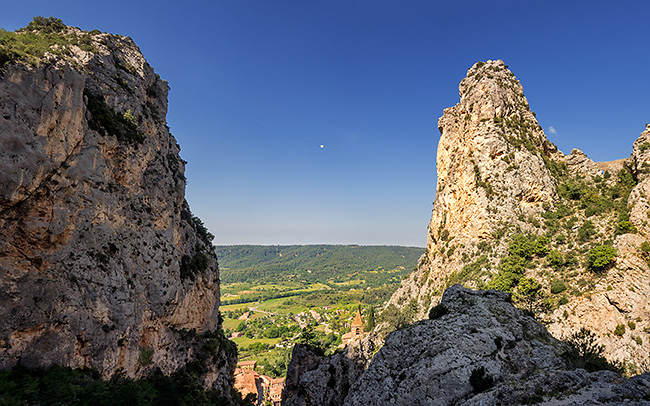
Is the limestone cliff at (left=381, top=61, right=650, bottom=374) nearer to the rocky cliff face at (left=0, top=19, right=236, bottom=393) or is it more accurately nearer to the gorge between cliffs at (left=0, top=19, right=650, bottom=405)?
the gorge between cliffs at (left=0, top=19, right=650, bottom=405)

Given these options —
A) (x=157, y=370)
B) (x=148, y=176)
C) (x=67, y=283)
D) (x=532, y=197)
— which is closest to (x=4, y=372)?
(x=67, y=283)

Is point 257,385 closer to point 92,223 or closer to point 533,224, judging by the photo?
point 92,223

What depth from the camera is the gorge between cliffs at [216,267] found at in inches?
592

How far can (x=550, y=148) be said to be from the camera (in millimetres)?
49375

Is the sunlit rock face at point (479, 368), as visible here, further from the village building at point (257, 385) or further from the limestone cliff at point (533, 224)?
the village building at point (257, 385)

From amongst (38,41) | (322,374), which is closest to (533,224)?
(322,374)

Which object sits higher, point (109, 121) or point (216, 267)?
point (109, 121)

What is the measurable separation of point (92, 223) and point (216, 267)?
19276mm

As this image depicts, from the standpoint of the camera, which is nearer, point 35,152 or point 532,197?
point 35,152

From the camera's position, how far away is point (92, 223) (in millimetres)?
20672

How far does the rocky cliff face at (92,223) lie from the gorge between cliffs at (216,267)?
4.4 inches

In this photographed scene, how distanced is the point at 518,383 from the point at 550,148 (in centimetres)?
5404

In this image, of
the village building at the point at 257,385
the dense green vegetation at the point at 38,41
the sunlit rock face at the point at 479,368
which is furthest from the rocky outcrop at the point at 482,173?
the dense green vegetation at the point at 38,41

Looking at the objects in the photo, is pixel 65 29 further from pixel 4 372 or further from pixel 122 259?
pixel 4 372
